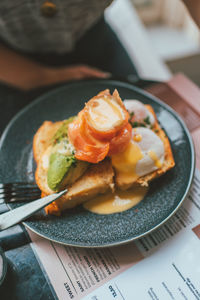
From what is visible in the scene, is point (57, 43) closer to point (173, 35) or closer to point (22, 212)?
point (22, 212)

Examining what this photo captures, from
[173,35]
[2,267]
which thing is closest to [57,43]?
[2,267]

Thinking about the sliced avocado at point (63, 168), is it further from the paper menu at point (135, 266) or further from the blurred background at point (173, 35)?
the blurred background at point (173, 35)

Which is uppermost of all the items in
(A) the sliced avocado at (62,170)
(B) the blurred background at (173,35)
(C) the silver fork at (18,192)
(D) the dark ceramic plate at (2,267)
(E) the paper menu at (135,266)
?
(B) the blurred background at (173,35)

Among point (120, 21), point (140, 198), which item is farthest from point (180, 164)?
point (120, 21)

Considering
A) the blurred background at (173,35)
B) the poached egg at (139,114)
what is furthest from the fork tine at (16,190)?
the blurred background at (173,35)

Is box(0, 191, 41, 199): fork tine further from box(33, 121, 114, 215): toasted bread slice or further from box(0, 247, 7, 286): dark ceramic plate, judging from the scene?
box(0, 247, 7, 286): dark ceramic plate

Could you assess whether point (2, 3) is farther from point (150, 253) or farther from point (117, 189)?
point (150, 253)
